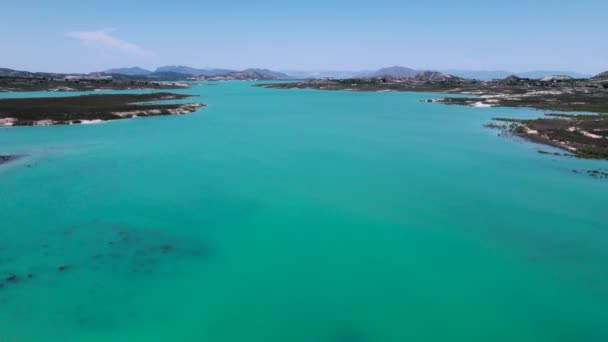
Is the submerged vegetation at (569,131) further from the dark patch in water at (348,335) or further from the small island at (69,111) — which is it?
the small island at (69,111)

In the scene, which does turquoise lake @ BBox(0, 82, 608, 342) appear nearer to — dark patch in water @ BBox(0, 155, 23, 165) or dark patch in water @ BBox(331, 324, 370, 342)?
dark patch in water @ BBox(331, 324, 370, 342)

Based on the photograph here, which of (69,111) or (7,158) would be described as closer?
(7,158)

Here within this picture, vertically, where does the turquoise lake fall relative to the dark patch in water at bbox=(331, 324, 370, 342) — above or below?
above

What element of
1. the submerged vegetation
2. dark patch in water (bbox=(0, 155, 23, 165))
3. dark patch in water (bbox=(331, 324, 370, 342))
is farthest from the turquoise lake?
the submerged vegetation

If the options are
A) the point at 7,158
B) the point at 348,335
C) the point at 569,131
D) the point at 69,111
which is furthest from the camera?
the point at 69,111

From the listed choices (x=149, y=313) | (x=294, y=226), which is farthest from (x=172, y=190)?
(x=149, y=313)

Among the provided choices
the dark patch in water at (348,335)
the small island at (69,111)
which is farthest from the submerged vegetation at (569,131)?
the small island at (69,111)

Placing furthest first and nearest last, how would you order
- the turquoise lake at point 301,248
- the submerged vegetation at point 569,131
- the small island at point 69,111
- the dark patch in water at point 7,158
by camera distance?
1. the small island at point 69,111
2. the submerged vegetation at point 569,131
3. the dark patch in water at point 7,158
4. the turquoise lake at point 301,248

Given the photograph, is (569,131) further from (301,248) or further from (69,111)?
(69,111)

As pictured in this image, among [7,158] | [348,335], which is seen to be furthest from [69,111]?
[348,335]
